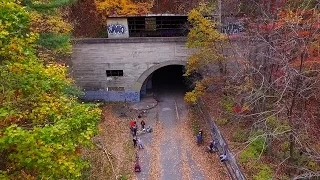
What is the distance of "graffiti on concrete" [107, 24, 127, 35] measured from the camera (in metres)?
27.3

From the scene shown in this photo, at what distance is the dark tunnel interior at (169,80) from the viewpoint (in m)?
32.2

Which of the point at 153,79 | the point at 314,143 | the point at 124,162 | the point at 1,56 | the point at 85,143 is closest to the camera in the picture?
the point at 85,143

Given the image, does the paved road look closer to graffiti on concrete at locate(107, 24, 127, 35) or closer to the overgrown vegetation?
the overgrown vegetation

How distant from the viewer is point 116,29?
2742 cm

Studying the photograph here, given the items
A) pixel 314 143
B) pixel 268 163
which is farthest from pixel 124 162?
pixel 314 143

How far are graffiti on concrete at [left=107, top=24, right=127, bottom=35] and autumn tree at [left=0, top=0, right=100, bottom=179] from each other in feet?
57.5

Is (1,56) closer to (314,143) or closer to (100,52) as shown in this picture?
(314,143)

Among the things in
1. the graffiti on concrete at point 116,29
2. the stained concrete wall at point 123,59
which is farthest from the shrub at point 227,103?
the graffiti on concrete at point 116,29

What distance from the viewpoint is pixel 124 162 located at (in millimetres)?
20156

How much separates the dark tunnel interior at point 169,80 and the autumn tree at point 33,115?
22.2 meters

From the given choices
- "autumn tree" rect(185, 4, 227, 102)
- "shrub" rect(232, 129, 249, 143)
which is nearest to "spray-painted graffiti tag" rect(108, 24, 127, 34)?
"autumn tree" rect(185, 4, 227, 102)

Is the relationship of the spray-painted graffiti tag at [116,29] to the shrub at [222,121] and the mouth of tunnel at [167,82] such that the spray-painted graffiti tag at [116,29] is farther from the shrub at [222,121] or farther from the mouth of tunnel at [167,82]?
the shrub at [222,121]

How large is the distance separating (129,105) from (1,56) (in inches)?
751

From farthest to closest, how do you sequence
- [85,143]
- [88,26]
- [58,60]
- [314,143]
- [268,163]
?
1. [88,26]
2. [58,60]
3. [268,163]
4. [314,143]
5. [85,143]
